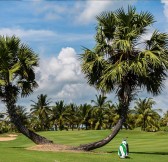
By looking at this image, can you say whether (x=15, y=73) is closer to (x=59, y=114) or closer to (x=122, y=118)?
(x=122, y=118)

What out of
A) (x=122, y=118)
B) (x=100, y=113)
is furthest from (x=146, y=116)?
(x=122, y=118)

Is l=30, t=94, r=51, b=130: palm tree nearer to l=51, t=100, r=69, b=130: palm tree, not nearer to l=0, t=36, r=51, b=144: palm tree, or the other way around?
l=51, t=100, r=69, b=130: palm tree

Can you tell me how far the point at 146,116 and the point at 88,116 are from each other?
1398 centimetres

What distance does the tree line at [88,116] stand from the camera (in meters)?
88.6

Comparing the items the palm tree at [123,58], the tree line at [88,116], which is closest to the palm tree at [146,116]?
the tree line at [88,116]

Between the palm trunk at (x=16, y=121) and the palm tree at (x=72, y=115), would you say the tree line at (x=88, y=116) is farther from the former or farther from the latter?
the palm trunk at (x=16, y=121)

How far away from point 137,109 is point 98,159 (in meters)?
69.6

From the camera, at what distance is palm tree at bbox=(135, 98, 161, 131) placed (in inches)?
3435

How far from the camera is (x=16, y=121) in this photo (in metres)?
26.0

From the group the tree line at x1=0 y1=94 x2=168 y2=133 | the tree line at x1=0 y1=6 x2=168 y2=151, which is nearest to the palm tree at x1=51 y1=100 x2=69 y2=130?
the tree line at x1=0 y1=94 x2=168 y2=133

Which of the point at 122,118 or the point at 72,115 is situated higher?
the point at 72,115

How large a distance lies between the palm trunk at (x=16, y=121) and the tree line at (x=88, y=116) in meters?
62.8

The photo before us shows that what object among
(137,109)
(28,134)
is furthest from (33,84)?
(137,109)

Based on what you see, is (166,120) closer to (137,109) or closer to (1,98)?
(137,109)
